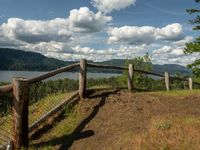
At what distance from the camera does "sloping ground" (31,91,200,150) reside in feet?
29.2

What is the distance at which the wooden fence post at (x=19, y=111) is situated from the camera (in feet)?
29.8

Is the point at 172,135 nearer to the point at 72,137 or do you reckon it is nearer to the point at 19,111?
the point at 72,137

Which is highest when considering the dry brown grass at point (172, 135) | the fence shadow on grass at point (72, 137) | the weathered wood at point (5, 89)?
the weathered wood at point (5, 89)

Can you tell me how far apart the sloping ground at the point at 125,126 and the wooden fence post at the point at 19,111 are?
1.91 ft

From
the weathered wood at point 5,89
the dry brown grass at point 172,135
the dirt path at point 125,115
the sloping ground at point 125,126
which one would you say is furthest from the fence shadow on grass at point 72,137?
the dry brown grass at point 172,135

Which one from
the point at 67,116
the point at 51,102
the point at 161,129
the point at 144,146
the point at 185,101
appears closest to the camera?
the point at 144,146

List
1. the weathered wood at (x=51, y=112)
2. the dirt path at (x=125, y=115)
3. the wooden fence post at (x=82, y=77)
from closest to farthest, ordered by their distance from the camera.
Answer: the dirt path at (x=125, y=115) → the weathered wood at (x=51, y=112) → the wooden fence post at (x=82, y=77)

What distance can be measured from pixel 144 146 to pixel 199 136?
157 cm

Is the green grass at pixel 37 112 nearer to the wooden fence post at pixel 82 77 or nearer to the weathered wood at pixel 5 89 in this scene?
the wooden fence post at pixel 82 77

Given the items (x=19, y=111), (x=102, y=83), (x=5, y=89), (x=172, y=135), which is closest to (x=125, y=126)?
(x=172, y=135)

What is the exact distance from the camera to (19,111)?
911 cm

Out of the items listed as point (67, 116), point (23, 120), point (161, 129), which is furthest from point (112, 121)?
point (23, 120)

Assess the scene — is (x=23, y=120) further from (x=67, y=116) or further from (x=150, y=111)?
(x=150, y=111)

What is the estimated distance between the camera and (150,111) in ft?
42.0
